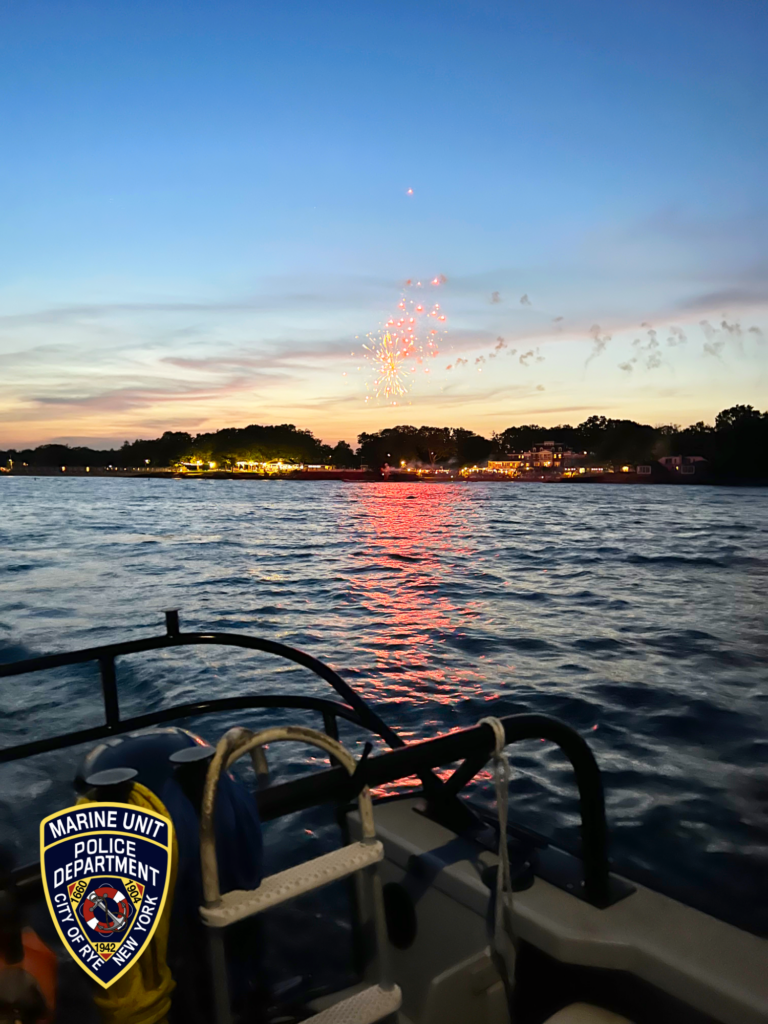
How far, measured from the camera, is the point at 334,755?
1.93 metres

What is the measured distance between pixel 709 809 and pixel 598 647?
8.19 meters

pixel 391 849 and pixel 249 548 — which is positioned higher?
pixel 391 849

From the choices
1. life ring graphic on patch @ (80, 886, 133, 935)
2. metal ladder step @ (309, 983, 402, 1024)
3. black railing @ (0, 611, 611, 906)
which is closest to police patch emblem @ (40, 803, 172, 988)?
life ring graphic on patch @ (80, 886, 133, 935)

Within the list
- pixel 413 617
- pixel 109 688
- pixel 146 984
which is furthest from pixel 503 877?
pixel 413 617

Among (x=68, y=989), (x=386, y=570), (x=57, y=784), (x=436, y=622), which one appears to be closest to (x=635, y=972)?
(x=68, y=989)

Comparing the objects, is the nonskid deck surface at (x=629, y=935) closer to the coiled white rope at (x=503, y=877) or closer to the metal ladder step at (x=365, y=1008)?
the coiled white rope at (x=503, y=877)

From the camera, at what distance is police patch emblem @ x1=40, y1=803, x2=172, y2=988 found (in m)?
1.48

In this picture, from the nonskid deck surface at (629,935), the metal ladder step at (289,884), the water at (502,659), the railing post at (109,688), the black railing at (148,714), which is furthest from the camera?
the water at (502,659)

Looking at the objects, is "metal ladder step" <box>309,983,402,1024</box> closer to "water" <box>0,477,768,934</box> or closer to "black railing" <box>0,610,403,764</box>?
"black railing" <box>0,610,403,764</box>

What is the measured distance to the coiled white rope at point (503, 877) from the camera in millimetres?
2264

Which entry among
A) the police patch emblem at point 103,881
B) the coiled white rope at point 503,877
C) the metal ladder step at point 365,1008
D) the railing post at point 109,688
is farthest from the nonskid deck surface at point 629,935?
the police patch emblem at point 103,881

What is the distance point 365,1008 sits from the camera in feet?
6.35

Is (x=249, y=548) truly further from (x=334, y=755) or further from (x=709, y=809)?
(x=334, y=755)

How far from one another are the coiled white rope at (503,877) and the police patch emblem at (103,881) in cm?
110
